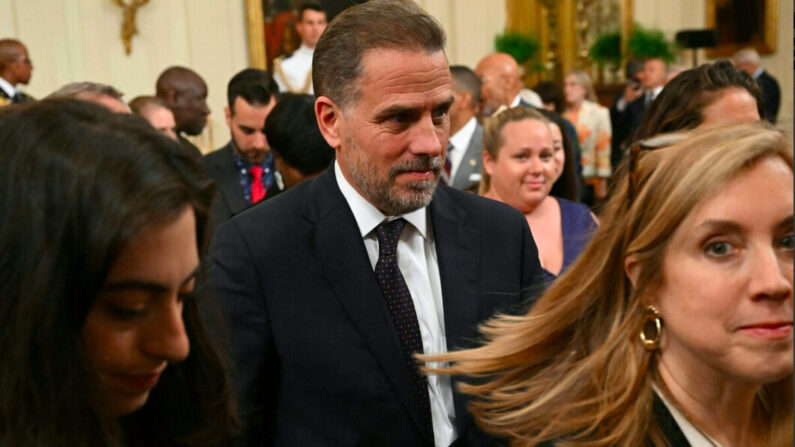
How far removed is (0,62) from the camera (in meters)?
7.67

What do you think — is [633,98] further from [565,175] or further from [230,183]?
[230,183]

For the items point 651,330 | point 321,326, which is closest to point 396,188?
point 321,326

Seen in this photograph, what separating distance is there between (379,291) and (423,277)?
14cm

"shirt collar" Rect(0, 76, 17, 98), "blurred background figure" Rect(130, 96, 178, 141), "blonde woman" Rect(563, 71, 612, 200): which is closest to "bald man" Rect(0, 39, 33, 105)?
"shirt collar" Rect(0, 76, 17, 98)

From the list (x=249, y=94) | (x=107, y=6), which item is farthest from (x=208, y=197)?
(x=107, y=6)

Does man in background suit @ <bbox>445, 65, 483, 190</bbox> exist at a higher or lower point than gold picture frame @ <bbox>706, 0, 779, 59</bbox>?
lower

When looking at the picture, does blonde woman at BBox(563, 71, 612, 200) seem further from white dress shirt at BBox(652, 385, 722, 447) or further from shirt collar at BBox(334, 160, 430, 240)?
white dress shirt at BBox(652, 385, 722, 447)

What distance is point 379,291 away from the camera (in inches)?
101

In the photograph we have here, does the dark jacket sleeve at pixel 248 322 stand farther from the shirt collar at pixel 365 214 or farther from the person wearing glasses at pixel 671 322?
the person wearing glasses at pixel 671 322

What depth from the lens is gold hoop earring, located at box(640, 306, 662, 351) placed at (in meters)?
2.08

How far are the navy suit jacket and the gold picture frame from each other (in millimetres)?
14834

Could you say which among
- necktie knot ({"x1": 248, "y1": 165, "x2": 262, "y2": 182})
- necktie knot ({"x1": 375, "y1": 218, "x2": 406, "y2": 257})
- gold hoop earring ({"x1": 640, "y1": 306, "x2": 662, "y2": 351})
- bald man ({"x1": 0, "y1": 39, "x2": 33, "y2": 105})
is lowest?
necktie knot ({"x1": 248, "y1": 165, "x2": 262, "y2": 182})

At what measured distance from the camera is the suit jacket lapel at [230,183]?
Result: 18.6 feet

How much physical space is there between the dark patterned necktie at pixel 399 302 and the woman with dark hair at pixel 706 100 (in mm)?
1344
